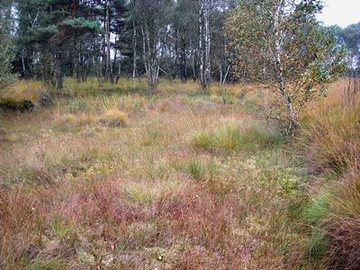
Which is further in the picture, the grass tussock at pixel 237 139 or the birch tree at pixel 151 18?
the birch tree at pixel 151 18

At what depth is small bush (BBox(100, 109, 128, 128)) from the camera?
10.1 m

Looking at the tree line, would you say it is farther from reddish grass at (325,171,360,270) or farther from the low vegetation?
reddish grass at (325,171,360,270)

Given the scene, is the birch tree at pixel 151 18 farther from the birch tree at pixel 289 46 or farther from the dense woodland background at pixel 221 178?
the birch tree at pixel 289 46

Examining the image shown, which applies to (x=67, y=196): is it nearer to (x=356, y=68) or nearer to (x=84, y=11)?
(x=356, y=68)

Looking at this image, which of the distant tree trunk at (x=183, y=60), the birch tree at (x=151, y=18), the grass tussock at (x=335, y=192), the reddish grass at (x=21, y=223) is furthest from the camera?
the distant tree trunk at (x=183, y=60)

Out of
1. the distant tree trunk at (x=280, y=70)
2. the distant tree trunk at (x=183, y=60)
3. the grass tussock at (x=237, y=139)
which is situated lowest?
the grass tussock at (x=237, y=139)

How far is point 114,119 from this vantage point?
1026 cm

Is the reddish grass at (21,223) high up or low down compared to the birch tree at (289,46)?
down

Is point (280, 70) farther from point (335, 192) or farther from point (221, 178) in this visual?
point (335, 192)

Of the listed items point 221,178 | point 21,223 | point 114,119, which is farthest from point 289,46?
point 114,119

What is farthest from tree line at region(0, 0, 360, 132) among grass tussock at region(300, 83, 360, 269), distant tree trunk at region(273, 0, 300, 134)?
grass tussock at region(300, 83, 360, 269)

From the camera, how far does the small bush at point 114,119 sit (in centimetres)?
1009

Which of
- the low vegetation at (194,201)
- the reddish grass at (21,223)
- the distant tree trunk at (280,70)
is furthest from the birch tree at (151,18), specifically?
the reddish grass at (21,223)

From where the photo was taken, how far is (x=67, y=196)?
388 centimetres
